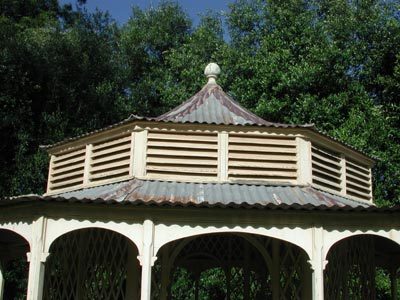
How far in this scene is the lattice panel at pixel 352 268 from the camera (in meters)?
11.5

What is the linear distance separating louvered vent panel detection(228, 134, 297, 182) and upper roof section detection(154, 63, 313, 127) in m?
0.36

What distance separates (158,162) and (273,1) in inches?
718

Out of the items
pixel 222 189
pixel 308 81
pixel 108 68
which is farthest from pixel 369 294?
pixel 108 68

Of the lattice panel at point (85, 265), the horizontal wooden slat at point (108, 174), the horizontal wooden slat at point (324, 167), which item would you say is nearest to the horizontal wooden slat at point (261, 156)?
the horizontal wooden slat at point (324, 167)

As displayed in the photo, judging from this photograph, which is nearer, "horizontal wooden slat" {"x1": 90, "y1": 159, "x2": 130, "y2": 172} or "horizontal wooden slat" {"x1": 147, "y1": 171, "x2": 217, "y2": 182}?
"horizontal wooden slat" {"x1": 147, "y1": 171, "x2": 217, "y2": 182}

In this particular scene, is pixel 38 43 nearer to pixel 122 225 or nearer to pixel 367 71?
pixel 367 71

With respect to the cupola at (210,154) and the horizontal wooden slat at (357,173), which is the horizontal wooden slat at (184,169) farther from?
the horizontal wooden slat at (357,173)

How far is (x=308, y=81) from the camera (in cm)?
2264

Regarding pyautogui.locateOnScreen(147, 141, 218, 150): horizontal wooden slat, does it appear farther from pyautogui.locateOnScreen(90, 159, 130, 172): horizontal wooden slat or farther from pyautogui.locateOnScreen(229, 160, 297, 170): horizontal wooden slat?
pyautogui.locateOnScreen(90, 159, 130, 172): horizontal wooden slat

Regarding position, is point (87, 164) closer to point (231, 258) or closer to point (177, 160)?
point (177, 160)

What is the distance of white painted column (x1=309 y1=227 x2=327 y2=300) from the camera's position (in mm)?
8992

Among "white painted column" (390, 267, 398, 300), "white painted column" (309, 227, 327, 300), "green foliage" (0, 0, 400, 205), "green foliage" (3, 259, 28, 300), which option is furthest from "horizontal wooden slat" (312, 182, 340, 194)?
"green foliage" (3, 259, 28, 300)

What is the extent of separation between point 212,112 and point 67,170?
3.53 m

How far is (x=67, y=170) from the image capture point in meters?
12.3
